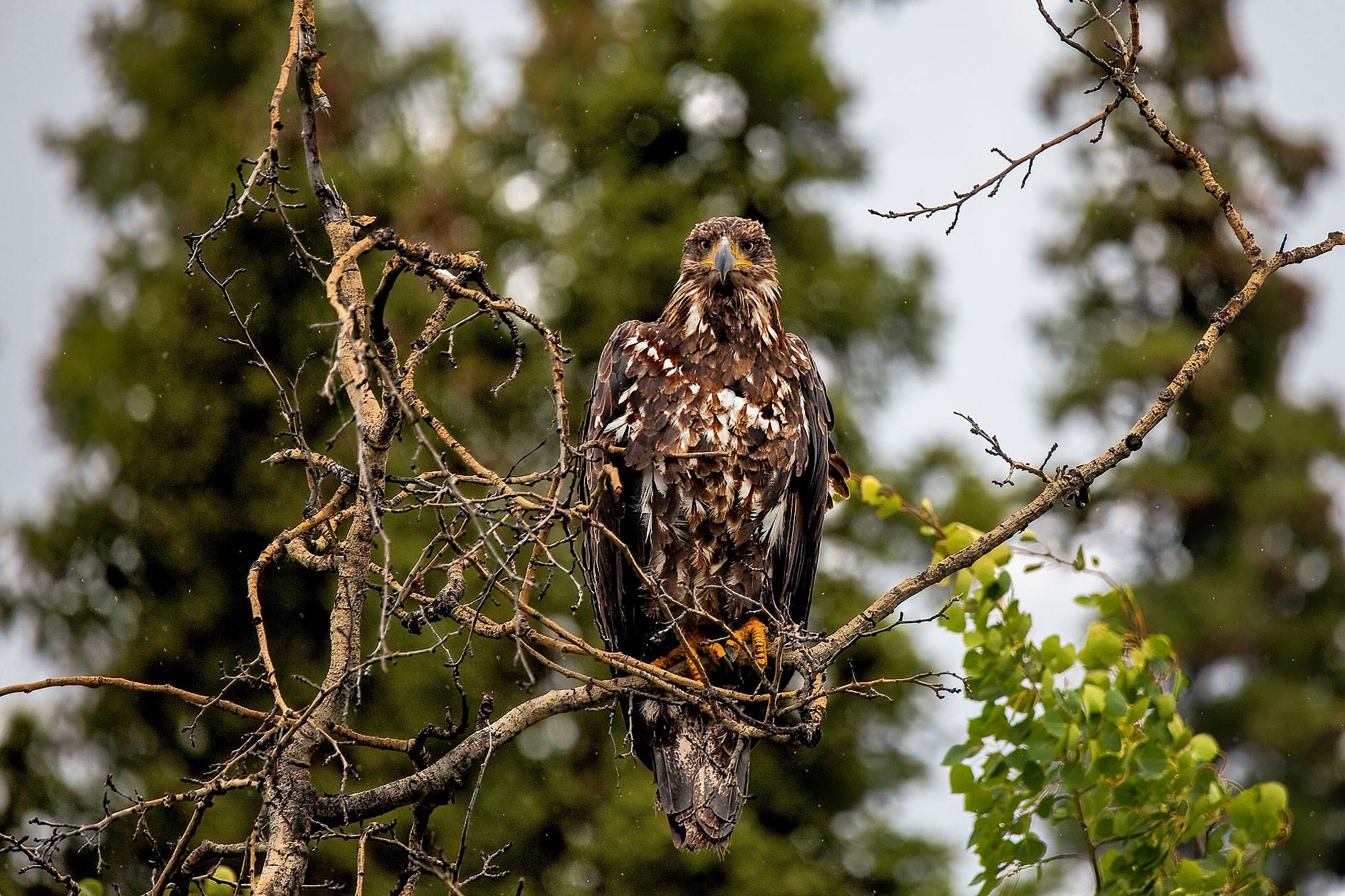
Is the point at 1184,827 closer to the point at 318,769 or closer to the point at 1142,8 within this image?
the point at 318,769

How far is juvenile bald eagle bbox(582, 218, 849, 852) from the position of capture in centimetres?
397

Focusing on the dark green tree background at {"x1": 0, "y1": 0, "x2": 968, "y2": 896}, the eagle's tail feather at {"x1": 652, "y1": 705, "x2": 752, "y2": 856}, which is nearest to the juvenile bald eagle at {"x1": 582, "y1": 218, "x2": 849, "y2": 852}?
the eagle's tail feather at {"x1": 652, "y1": 705, "x2": 752, "y2": 856}

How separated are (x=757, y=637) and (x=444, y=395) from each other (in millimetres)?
5098

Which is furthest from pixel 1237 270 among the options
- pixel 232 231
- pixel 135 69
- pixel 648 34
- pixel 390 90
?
pixel 135 69

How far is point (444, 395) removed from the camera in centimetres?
871

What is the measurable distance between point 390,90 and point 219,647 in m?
6.14

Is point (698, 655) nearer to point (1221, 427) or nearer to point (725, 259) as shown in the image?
point (725, 259)

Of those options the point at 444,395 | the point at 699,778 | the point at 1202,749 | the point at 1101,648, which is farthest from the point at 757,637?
the point at 444,395

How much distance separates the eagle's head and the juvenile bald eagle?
1cm

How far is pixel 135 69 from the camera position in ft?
34.9

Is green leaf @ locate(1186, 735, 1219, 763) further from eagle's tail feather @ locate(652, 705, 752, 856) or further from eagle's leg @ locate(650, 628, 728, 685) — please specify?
eagle's leg @ locate(650, 628, 728, 685)

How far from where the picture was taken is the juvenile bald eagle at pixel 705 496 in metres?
3.97

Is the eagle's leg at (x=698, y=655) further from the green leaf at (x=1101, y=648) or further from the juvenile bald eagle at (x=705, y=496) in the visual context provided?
the green leaf at (x=1101, y=648)

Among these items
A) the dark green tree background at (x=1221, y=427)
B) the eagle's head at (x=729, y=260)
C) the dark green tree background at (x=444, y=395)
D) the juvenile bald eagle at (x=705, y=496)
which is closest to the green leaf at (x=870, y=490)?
the juvenile bald eagle at (x=705, y=496)
